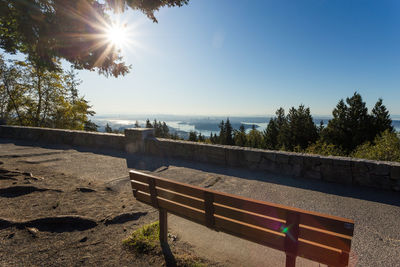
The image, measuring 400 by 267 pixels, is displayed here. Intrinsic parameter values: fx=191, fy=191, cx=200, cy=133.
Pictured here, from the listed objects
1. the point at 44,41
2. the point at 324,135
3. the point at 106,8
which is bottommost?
the point at 324,135

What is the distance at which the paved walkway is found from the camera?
91.1 inches

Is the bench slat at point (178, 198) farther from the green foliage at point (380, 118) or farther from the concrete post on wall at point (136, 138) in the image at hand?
the green foliage at point (380, 118)

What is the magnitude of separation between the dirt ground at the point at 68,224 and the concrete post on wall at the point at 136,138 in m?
3.18

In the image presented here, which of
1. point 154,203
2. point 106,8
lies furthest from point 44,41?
point 154,203

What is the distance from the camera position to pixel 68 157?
682cm

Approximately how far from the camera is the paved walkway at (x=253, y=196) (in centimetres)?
231

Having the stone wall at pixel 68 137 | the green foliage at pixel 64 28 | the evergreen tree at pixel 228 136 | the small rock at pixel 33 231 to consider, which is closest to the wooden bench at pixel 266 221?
the small rock at pixel 33 231

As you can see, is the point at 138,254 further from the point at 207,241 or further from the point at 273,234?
the point at 273,234

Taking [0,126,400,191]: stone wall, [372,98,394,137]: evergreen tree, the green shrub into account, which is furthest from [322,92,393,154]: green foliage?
[0,126,400,191]: stone wall

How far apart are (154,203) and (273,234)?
1.46 meters

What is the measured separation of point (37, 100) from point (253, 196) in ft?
81.7

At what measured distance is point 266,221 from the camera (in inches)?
65.1

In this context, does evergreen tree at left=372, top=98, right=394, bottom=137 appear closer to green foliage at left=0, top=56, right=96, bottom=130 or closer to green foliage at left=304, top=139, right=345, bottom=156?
green foliage at left=304, top=139, right=345, bottom=156

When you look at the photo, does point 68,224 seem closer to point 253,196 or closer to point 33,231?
point 33,231
